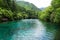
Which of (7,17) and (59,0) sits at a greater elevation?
(59,0)

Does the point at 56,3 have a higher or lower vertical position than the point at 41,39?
higher

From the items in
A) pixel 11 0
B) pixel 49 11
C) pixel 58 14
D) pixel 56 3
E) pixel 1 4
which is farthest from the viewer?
pixel 11 0

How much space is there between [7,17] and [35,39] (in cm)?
6761

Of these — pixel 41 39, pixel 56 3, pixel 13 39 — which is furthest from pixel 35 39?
pixel 56 3

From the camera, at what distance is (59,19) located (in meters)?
58.2

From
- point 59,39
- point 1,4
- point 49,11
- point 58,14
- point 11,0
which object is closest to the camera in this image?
point 59,39

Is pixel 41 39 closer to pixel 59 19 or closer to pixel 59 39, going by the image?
pixel 59 39

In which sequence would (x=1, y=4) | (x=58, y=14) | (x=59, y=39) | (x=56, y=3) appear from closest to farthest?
1. (x=59, y=39)
2. (x=58, y=14)
3. (x=56, y=3)
4. (x=1, y=4)

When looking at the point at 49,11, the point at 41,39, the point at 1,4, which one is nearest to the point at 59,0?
the point at 49,11

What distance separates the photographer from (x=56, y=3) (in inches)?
2482

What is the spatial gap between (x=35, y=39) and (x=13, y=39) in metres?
3.34

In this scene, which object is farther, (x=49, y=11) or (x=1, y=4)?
(x=1, y=4)

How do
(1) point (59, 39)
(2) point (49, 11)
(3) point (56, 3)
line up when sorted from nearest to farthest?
(1) point (59, 39), (3) point (56, 3), (2) point (49, 11)

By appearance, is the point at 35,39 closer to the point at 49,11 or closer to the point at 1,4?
the point at 49,11
